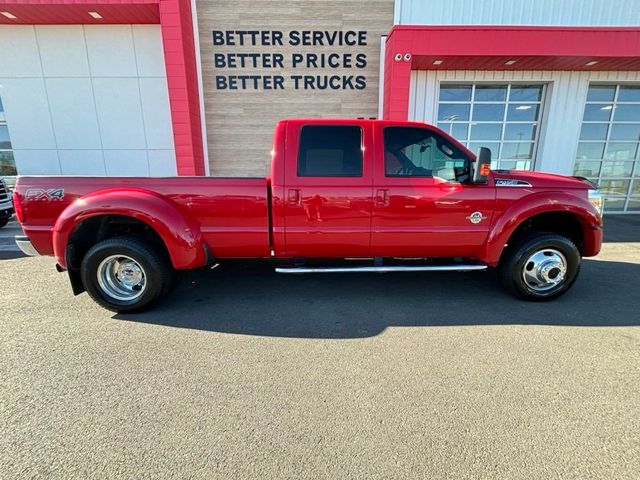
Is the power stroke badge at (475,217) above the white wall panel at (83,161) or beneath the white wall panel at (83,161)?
beneath

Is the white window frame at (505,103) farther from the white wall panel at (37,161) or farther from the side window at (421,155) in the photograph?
the white wall panel at (37,161)

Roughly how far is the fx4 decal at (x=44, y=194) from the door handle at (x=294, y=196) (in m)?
2.44

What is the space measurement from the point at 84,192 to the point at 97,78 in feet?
24.4

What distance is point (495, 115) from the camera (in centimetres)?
910

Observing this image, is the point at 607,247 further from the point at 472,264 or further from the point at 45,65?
the point at 45,65

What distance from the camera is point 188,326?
3.23 m

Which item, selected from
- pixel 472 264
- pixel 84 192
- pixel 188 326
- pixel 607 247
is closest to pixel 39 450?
pixel 188 326

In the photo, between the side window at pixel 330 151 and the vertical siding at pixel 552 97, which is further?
the vertical siding at pixel 552 97

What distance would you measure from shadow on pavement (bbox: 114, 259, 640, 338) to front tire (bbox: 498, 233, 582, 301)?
6.6 inches

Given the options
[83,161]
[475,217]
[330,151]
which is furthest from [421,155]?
[83,161]

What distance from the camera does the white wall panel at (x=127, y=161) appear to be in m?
9.08

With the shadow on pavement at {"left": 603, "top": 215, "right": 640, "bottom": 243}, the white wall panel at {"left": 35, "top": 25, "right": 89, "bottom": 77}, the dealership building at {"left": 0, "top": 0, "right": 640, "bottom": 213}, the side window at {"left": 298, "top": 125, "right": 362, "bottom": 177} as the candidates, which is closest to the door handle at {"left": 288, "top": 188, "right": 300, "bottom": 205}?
the side window at {"left": 298, "top": 125, "right": 362, "bottom": 177}

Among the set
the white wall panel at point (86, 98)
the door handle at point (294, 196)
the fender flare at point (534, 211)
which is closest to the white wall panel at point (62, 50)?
the white wall panel at point (86, 98)

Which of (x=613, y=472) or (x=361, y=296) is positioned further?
(x=361, y=296)
